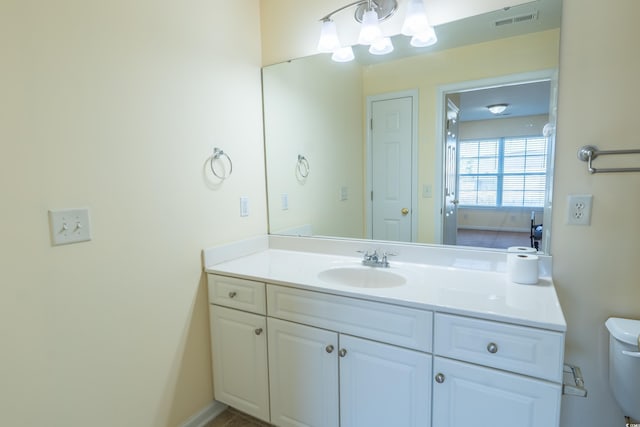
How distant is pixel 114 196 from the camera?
4.38 ft

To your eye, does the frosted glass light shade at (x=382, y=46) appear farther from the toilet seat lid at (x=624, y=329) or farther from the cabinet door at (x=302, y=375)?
the toilet seat lid at (x=624, y=329)

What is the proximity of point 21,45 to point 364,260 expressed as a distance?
62.5 inches

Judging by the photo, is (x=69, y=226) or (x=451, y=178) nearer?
(x=69, y=226)

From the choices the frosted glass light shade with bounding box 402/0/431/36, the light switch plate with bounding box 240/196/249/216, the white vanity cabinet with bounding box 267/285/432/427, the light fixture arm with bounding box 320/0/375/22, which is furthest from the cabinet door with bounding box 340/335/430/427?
the light fixture arm with bounding box 320/0/375/22

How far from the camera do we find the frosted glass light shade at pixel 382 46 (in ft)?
5.65

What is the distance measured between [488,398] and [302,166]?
1.54m

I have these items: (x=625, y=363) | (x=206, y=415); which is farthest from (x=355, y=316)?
(x=206, y=415)

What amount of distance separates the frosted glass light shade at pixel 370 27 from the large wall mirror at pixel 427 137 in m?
0.14

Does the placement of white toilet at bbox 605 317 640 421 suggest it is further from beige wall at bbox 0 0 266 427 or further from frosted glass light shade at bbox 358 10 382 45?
beige wall at bbox 0 0 266 427

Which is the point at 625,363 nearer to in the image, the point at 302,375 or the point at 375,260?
the point at 375,260

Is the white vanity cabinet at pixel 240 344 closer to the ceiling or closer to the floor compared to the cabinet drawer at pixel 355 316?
closer to the floor

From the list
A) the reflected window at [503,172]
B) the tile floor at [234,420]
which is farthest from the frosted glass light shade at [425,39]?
the tile floor at [234,420]

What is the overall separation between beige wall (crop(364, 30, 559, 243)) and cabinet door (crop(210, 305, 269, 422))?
974mm

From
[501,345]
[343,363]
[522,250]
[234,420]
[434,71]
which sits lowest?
[234,420]
